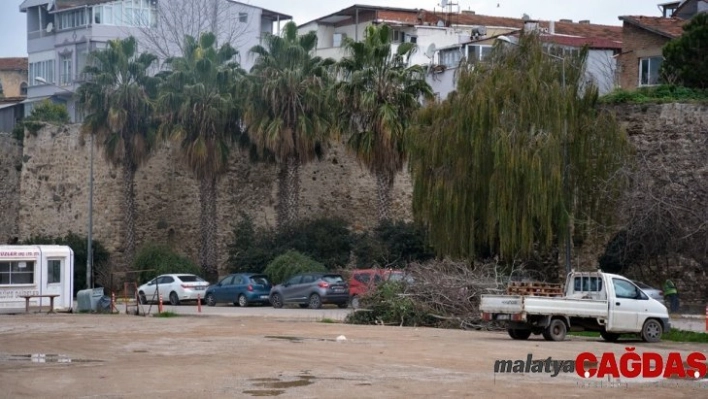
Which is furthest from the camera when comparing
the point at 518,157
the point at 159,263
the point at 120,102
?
the point at 159,263

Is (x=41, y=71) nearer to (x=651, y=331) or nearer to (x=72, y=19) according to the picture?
(x=72, y=19)

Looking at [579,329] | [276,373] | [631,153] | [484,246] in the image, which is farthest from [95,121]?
[276,373]

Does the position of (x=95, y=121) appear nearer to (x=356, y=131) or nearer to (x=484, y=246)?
(x=356, y=131)

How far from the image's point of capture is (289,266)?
4531 cm

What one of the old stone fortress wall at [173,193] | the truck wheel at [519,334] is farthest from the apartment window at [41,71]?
the truck wheel at [519,334]

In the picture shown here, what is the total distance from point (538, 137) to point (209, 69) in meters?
18.2

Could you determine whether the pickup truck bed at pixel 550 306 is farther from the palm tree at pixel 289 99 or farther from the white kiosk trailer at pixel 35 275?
the palm tree at pixel 289 99

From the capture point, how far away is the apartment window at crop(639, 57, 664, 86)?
165 feet

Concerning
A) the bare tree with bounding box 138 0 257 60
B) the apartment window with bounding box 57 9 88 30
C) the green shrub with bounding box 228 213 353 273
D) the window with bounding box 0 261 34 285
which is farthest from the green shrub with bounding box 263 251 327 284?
the apartment window with bounding box 57 9 88 30

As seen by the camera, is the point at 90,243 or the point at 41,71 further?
the point at 41,71

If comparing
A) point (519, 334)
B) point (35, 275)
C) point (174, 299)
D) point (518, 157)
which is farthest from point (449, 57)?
point (519, 334)

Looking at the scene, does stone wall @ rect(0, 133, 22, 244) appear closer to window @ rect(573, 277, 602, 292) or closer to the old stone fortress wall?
the old stone fortress wall

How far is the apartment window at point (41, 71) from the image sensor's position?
71250mm

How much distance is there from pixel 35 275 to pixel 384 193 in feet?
49.7
